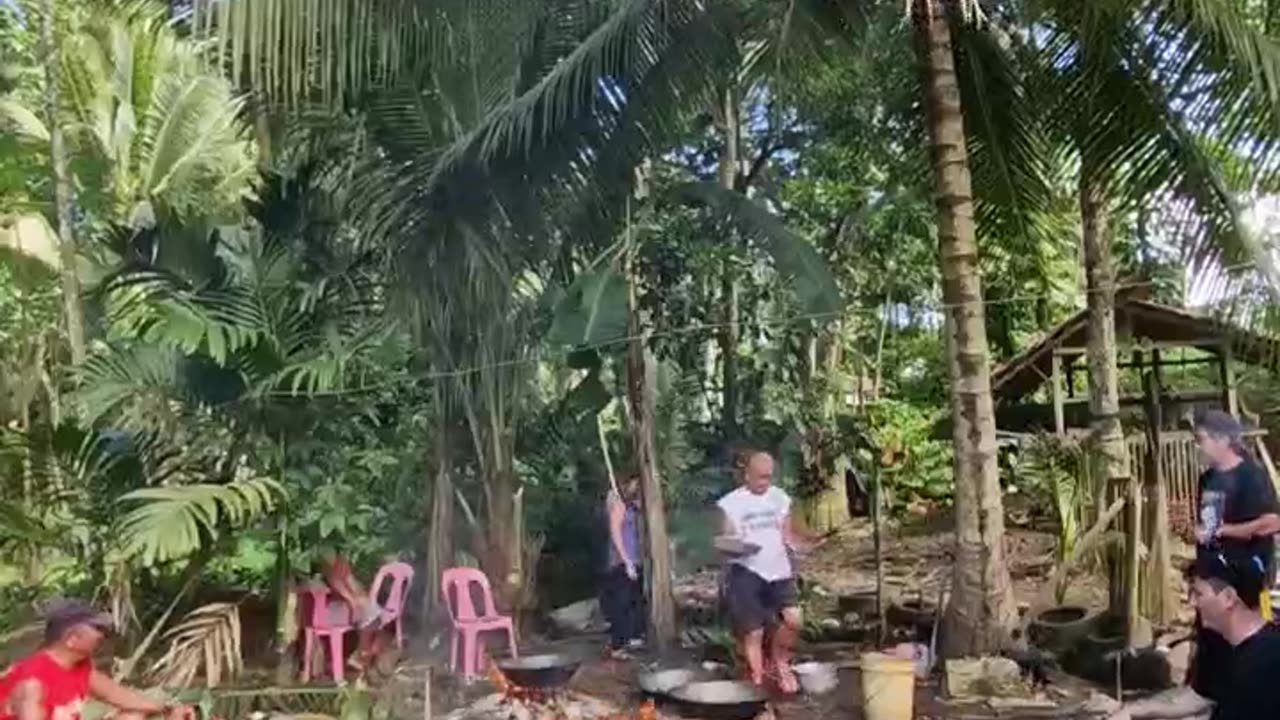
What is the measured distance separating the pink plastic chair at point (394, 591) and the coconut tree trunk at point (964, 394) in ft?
9.95

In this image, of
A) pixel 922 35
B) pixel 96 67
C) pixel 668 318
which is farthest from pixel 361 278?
pixel 96 67

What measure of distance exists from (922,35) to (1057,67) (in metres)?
1.13

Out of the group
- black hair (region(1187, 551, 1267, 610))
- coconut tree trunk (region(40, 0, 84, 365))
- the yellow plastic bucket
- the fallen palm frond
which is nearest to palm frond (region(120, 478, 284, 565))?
the fallen palm frond

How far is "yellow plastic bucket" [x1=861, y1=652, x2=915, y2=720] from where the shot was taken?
Answer: 5.67 m

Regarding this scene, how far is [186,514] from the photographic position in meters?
5.89

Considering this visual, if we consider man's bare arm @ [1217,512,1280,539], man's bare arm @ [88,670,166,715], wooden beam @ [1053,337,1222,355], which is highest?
wooden beam @ [1053,337,1222,355]

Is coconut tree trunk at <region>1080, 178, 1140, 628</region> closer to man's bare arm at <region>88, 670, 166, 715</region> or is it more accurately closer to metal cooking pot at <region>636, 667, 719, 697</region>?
metal cooking pot at <region>636, 667, 719, 697</region>

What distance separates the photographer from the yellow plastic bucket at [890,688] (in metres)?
5.67

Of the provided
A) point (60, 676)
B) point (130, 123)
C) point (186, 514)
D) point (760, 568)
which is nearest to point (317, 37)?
point (186, 514)

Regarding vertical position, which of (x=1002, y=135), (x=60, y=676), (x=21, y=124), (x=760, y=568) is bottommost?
(x=60, y=676)

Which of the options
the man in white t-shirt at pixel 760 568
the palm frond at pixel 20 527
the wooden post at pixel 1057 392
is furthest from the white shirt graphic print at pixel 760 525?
the wooden post at pixel 1057 392

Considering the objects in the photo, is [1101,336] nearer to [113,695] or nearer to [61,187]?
[113,695]

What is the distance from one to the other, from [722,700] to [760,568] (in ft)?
2.62

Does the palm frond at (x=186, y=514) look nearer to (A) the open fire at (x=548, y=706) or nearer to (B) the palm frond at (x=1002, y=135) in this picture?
(A) the open fire at (x=548, y=706)
